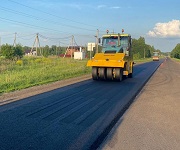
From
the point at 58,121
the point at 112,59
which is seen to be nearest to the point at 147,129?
the point at 58,121

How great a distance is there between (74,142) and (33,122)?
1.60 metres

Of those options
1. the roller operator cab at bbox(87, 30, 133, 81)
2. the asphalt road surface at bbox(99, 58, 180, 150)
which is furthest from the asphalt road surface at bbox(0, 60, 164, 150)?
the roller operator cab at bbox(87, 30, 133, 81)

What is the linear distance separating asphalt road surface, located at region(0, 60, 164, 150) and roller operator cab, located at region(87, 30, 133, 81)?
5.51 m

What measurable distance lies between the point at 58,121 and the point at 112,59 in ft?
29.4

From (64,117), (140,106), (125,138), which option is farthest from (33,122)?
(140,106)

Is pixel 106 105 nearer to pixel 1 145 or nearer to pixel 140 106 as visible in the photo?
pixel 140 106

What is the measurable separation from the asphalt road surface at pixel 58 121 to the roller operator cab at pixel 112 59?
5510 mm

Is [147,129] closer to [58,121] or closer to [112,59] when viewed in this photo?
[58,121]

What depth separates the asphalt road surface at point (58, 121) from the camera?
4383 millimetres

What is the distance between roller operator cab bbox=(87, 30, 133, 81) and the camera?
46.7ft

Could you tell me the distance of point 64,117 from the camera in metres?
6.13

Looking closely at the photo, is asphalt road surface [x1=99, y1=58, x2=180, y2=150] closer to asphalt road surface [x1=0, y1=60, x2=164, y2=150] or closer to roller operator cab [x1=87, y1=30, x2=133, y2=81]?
asphalt road surface [x1=0, y1=60, x2=164, y2=150]

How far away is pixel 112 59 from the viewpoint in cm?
1420

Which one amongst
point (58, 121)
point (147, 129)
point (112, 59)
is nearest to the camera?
point (147, 129)
